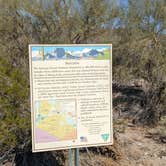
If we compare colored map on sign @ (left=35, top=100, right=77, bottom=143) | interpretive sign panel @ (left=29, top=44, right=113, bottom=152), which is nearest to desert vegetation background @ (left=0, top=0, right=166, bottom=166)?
interpretive sign panel @ (left=29, top=44, right=113, bottom=152)

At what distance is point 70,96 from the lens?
14.5ft

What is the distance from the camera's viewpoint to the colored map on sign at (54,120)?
14.3ft

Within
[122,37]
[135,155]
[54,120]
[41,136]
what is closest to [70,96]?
[54,120]

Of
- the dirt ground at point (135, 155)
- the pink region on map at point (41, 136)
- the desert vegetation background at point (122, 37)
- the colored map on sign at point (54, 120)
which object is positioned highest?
the desert vegetation background at point (122, 37)

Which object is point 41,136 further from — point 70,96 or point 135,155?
point 135,155

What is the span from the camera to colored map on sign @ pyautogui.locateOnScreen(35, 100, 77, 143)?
434 centimetres

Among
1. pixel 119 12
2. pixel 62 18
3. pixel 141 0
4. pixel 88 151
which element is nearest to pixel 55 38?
pixel 62 18

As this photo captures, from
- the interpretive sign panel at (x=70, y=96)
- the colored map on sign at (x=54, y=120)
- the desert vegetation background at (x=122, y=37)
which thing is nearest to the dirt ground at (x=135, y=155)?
the desert vegetation background at (x=122, y=37)

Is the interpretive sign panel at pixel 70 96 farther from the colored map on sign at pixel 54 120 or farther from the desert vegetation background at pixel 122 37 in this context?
the desert vegetation background at pixel 122 37

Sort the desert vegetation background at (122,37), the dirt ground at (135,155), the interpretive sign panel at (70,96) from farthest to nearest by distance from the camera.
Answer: the desert vegetation background at (122,37) < the dirt ground at (135,155) < the interpretive sign panel at (70,96)

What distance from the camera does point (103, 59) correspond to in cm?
459

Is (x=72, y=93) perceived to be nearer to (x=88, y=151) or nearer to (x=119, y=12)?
(x=88, y=151)

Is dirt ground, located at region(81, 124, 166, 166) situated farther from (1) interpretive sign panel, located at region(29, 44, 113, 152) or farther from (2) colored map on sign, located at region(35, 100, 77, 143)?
(2) colored map on sign, located at region(35, 100, 77, 143)

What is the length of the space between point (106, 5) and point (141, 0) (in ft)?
4.49
